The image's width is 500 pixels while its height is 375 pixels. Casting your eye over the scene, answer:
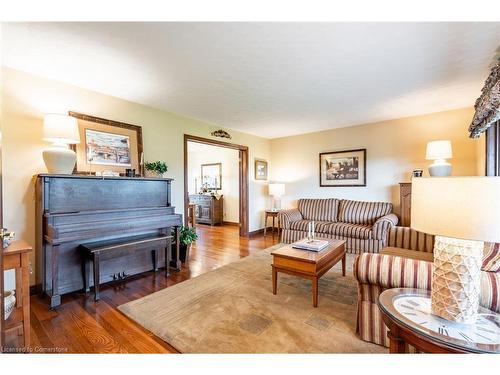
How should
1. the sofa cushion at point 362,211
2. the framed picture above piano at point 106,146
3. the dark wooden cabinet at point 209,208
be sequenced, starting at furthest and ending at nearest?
1. the dark wooden cabinet at point 209,208
2. the sofa cushion at point 362,211
3. the framed picture above piano at point 106,146

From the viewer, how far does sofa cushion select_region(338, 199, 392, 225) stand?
13.5 feet

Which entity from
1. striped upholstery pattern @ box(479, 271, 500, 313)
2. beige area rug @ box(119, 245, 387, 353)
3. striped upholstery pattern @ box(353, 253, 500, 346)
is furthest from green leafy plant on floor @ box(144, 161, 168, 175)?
striped upholstery pattern @ box(479, 271, 500, 313)

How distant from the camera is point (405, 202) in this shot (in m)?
3.87

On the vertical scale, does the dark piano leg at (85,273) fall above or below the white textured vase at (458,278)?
below

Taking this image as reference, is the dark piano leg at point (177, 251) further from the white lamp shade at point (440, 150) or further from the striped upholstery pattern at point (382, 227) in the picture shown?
the white lamp shade at point (440, 150)

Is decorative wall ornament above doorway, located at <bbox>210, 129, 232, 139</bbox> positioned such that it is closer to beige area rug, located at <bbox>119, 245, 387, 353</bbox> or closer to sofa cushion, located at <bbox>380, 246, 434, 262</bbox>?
beige area rug, located at <bbox>119, 245, 387, 353</bbox>

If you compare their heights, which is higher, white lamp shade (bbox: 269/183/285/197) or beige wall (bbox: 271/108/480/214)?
beige wall (bbox: 271/108/480/214)

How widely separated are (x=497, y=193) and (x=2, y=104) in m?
3.81

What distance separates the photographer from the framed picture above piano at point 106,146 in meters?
2.75

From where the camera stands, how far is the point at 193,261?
11.7ft

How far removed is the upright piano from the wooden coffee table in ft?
5.02

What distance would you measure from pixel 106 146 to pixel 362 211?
4335 mm

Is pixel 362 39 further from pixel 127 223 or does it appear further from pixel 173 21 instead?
pixel 127 223

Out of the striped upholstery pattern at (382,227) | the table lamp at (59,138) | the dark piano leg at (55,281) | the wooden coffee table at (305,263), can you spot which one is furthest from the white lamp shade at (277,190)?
the dark piano leg at (55,281)
